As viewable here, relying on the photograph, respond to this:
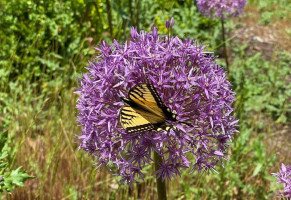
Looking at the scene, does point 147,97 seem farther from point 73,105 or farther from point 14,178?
point 73,105

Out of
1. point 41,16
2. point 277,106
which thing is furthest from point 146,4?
point 277,106

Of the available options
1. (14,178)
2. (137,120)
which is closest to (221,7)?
(137,120)

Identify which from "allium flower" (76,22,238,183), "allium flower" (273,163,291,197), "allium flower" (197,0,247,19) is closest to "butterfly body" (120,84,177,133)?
"allium flower" (76,22,238,183)

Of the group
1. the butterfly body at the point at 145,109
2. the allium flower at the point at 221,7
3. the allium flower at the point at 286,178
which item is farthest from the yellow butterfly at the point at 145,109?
the allium flower at the point at 221,7

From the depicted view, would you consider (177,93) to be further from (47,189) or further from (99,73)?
(47,189)

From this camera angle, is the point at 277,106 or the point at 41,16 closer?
the point at 41,16

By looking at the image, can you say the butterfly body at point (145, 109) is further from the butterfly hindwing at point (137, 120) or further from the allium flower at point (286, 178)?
the allium flower at point (286, 178)
